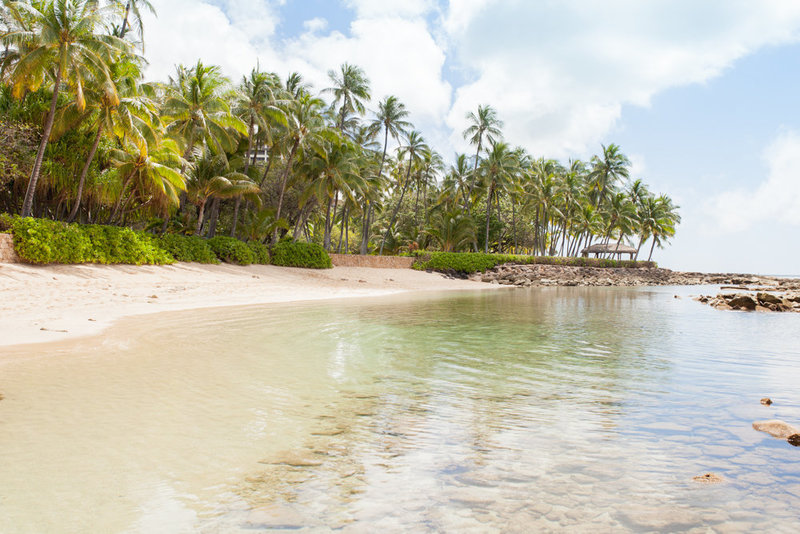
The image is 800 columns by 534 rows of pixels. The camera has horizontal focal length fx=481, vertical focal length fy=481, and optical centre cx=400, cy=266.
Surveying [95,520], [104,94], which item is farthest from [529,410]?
[104,94]

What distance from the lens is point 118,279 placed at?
18141 millimetres

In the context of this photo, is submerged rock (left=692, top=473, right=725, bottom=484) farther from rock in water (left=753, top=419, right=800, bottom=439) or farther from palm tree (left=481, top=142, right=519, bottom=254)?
palm tree (left=481, top=142, right=519, bottom=254)

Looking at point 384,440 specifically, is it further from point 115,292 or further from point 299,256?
point 299,256

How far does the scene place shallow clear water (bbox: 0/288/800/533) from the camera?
2859mm

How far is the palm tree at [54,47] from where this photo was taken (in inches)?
672

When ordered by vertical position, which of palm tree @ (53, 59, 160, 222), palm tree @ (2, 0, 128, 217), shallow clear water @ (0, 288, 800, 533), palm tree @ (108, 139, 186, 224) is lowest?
shallow clear water @ (0, 288, 800, 533)

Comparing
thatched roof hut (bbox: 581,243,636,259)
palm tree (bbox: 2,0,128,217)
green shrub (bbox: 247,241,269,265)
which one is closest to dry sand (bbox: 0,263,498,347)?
green shrub (bbox: 247,241,269,265)

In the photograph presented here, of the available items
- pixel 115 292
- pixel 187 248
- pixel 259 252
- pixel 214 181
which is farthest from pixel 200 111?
pixel 115 292

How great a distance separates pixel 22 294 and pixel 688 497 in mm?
15880

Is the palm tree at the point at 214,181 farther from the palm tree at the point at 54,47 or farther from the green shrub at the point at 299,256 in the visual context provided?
the palm tree at the point at 54,47

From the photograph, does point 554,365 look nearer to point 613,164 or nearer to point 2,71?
point 2,71

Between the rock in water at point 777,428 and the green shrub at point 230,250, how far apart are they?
26.5 m

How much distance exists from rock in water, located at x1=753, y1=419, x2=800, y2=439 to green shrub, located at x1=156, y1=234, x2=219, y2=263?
24250 mm

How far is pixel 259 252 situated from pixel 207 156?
6634mm
